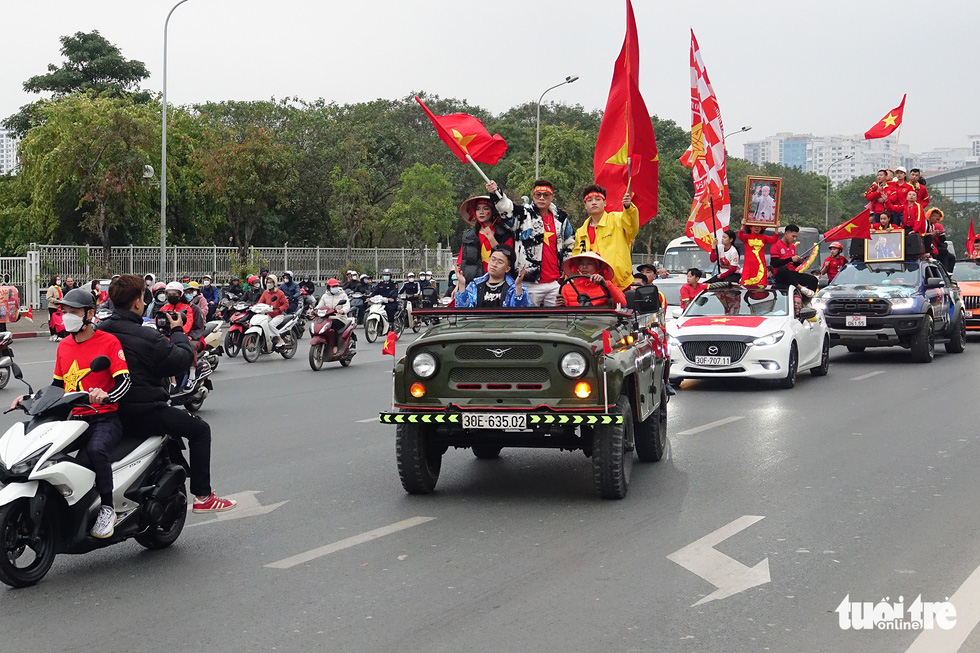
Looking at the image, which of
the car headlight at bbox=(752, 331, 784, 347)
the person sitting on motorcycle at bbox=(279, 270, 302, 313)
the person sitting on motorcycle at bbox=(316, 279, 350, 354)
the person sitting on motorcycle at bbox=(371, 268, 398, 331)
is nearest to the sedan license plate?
the car headlight at bbox=(752, 331, 784, 347)

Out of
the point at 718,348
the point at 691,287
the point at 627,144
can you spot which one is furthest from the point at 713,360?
the point at 627,144

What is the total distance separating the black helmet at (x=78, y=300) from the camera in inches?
246

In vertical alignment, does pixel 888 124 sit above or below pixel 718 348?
above

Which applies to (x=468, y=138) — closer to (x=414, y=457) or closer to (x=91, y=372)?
(x=414, y=457)

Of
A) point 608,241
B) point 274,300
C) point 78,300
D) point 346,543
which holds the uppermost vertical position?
point 608,241

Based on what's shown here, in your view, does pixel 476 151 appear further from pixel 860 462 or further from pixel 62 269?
pixel 62 269

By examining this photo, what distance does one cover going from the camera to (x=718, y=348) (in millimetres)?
15336

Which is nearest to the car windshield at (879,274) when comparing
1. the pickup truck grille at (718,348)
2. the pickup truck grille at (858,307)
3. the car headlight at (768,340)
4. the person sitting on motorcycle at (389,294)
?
the pickup truck grille at (858,307)

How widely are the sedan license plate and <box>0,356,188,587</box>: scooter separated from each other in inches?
390

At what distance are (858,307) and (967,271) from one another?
725cm

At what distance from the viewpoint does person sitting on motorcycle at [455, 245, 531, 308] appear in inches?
367

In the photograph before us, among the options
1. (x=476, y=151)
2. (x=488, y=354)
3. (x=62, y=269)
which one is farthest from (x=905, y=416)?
(x=62, y=269)

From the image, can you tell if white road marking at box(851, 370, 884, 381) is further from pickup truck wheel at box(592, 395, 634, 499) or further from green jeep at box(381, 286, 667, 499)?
pickup truck wheel at box(592, 395, 634, 499)

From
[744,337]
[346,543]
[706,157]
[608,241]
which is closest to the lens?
[346,543]
